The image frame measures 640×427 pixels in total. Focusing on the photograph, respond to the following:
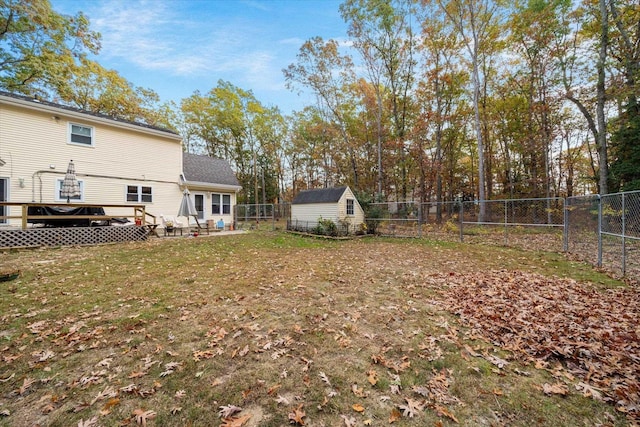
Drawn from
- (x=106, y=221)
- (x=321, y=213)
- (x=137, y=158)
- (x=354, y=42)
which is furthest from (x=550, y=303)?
(x=354, y=42)

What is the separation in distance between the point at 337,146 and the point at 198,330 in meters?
26.2

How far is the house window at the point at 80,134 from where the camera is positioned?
11.5 meters

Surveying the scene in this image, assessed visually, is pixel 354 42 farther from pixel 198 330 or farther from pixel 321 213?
pixel 198 330

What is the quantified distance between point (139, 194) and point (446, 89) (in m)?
23.4

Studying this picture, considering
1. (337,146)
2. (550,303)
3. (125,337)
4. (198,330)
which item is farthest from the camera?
(337,146)

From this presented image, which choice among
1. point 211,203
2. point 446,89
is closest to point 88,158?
point 211,203

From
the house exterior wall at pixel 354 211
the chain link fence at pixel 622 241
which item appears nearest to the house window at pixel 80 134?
the house exterior wall at pixel 354 211

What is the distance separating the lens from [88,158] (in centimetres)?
1184

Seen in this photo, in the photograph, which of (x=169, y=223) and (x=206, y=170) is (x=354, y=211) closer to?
(x=169, y=223)

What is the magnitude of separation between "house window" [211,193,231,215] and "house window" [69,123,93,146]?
254 inches

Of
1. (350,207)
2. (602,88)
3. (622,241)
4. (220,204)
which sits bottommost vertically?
(622,241)

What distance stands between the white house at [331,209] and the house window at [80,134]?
10.9 m

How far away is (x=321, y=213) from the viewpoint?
14484 millimetres

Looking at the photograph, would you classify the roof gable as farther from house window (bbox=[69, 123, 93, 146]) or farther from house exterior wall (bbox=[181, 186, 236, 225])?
house exterior wall (bbox=[181, 186, 236, 225])
